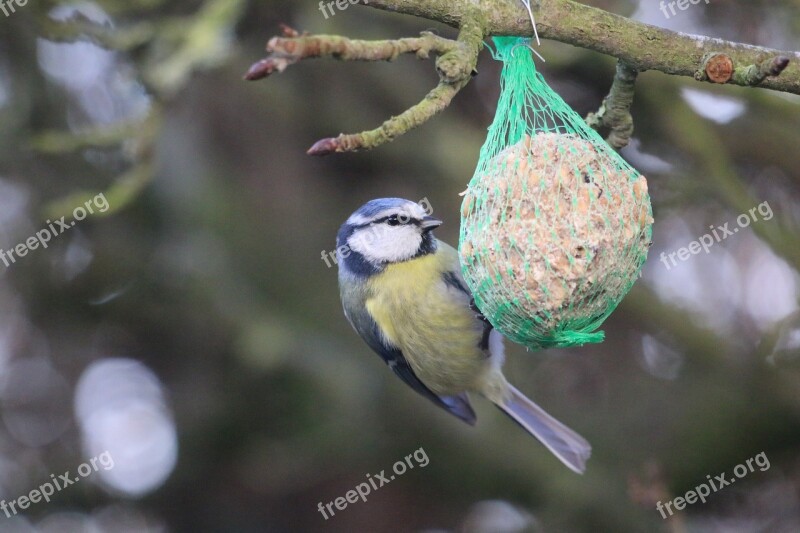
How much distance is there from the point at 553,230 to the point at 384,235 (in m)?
1.12

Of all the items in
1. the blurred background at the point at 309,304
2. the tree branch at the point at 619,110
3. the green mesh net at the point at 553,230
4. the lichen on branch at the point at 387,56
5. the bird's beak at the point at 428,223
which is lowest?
the blurred background at the point at 309,304

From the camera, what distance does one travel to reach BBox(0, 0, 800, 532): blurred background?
4340mm

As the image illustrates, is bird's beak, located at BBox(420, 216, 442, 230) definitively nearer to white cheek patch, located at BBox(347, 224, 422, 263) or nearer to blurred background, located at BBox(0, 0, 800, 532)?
white cheek patch, located at BBox(347, 224, 422, 263)

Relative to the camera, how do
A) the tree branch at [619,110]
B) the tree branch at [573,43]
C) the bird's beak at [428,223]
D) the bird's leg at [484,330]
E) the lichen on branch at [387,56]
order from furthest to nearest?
1. the bird's leg at [484,330]
2. the bird's beak at [428,223]
3. the tree branch at [619,110]
4. the tree branch at [573,43]
5. the lichen on branch at [387,56]

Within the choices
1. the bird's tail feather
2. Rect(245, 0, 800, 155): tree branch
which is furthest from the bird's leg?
Rect(245, 0, 800, 155): tree branch

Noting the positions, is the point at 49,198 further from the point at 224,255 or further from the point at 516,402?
the point at 516,402

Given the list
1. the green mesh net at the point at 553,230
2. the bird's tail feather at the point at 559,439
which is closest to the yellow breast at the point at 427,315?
the bird's tail feather at the point at 559,439

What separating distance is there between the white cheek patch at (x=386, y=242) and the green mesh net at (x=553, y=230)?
738 millimetres

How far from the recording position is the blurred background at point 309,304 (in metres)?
4.34

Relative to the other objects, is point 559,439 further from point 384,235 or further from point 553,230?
point 553,230

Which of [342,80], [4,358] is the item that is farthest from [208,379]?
[342,80]

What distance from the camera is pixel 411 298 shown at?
11.7ft

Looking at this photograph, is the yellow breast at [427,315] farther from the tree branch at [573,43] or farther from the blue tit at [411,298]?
the tree branch at [573,43]

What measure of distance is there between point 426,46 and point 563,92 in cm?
302
